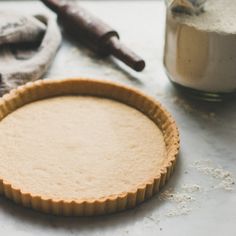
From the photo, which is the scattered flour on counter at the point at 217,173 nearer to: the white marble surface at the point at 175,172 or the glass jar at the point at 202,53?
the white marble surface at the point at 175,172

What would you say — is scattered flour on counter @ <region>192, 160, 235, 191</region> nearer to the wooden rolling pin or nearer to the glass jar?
the glass jar

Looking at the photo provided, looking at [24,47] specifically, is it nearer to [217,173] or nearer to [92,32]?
[92,32]

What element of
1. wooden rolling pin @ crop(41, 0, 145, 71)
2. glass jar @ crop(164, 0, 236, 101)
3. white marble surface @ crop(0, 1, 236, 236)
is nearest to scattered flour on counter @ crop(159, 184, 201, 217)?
white marble surface @ crop(0, 1, 236, 236)

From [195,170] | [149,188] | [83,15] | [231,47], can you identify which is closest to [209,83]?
[231,47]

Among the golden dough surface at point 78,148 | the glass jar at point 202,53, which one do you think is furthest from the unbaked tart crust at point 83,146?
the glass jar at point 202,53

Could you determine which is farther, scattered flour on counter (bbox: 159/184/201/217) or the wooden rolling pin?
the wooden rolling pin

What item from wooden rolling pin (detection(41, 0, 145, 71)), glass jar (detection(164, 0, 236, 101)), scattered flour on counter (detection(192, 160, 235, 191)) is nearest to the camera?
scattered flour on counter (detection(192, 160, 235, 191))

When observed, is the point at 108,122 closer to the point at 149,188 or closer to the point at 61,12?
the point at 149,188

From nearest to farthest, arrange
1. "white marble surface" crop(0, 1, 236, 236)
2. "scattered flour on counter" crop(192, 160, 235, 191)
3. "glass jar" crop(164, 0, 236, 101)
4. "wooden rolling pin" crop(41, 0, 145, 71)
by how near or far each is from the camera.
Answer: "white marble surface" crop(0, 1, 236, 236)
"scattered flour on counter" crop(192, 160, 235, 191)
"glass jar" crop(164, 0, 236, 101)
"wooden rolling pin" crop(41, 0, 145, 71)
